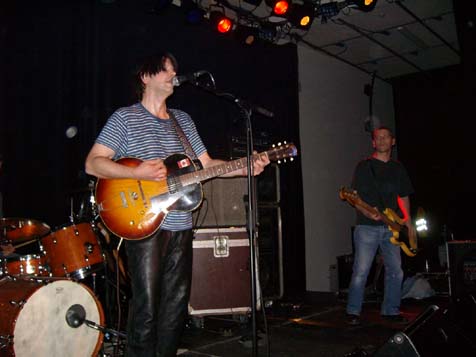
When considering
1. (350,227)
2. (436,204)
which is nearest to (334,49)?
(350,227)

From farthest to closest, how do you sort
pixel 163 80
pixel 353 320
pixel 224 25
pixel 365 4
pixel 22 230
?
1. pixel 224 25
2. pixel 365 4
3. pixel 353 320
4. pixel 22 230
5. pixel 163 80

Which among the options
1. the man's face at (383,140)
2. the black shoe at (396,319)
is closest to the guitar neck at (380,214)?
the man's face at (383,140)

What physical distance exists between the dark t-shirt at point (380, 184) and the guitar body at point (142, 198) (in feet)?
9.44

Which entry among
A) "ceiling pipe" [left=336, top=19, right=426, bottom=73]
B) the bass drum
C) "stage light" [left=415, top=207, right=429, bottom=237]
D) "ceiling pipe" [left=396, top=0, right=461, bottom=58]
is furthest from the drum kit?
"stage light" [left=415, top=207, right=429, bottom=237]

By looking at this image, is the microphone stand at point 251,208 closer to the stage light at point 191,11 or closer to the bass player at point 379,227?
the bass player at point 379,227

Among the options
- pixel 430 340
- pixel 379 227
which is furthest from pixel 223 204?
pixel 430 340

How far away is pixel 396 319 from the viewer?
493cm

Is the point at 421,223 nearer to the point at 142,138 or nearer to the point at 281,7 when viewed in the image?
the point at 281,7

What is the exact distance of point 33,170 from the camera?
4.77 metres

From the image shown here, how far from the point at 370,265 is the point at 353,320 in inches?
24.8

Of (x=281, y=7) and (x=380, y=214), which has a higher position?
(x=281, y=7)

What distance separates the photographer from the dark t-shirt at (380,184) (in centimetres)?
518

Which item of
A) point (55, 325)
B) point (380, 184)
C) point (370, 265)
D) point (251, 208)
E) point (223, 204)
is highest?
point (380, 184)

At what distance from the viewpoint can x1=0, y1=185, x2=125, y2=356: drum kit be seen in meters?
3.12
